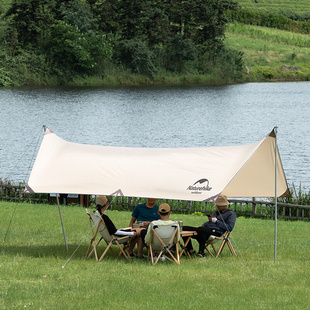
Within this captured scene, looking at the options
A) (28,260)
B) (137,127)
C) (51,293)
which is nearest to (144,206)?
(28,260)

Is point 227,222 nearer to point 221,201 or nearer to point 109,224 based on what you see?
point 221,201

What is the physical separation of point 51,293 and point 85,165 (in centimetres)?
465

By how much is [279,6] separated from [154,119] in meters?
133

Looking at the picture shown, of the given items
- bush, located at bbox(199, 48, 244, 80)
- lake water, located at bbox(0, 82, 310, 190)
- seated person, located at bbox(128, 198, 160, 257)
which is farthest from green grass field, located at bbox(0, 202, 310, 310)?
bush, located at bbox(199, 48, 244, 80)

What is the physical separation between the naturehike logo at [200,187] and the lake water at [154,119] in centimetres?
1767

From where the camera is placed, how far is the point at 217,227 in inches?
543

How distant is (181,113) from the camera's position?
63.0 meters

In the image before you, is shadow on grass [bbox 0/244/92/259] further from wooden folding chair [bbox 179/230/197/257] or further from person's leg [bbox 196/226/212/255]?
person's leg [bbox 196/226/212/255]

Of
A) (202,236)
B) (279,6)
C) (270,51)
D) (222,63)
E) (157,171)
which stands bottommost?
(270,51)

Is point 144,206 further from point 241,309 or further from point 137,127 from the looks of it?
point 137,127

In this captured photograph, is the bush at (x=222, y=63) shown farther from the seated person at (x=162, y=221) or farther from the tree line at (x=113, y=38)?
the seated person at (x=162, y=221)

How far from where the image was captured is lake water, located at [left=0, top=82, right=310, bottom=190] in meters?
41.9

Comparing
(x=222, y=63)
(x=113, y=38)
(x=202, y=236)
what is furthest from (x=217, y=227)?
(x=222, y=63)

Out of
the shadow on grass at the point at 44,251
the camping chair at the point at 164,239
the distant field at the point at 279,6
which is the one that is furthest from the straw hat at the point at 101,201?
the distant field at the point at 279,6
